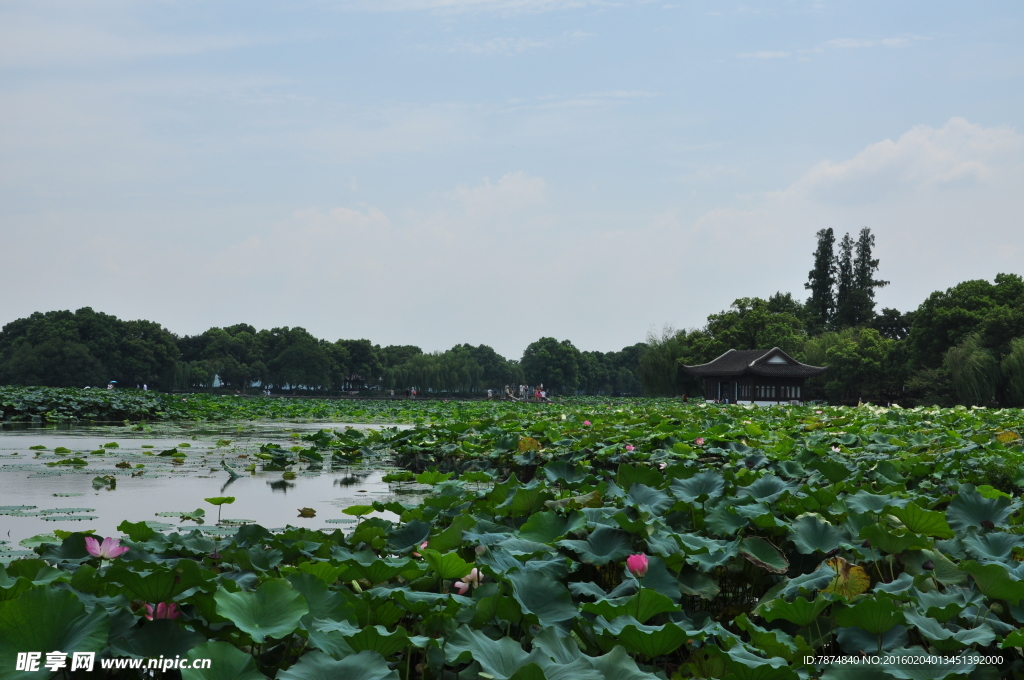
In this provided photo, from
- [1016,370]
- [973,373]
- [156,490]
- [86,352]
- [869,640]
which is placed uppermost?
[86,352]

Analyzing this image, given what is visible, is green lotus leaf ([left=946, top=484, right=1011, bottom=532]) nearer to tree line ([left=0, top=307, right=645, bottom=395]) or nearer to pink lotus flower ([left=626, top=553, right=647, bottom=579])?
pink lotus flower ([left=626, top=553, right=647, bottom=579])

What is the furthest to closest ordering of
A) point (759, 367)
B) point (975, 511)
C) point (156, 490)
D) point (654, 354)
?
point (654, 354) < point (759, 367) < point (156, 490) < point (975, 511)

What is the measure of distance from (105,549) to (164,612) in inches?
24.2

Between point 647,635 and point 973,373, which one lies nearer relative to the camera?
point 647,635

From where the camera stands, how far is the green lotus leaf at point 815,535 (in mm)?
2223

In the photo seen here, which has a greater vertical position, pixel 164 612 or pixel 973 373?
pixel 973 373

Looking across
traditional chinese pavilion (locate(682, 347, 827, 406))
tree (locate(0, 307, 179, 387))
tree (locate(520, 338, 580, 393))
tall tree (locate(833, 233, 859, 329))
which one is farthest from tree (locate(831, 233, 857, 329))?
tree (locate(0, 307, 179, 387))

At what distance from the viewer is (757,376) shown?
31953 millimetres

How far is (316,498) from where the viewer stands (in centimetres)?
459

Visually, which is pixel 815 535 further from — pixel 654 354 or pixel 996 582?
pixel 654 354

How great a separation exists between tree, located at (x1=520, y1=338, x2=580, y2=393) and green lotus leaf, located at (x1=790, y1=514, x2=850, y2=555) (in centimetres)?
6121

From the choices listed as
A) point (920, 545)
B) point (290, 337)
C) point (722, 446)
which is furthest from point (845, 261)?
point (920, 545)

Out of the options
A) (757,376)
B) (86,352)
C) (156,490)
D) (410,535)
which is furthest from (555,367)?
(410,535)

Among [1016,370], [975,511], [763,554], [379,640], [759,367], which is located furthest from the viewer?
[759,367]
